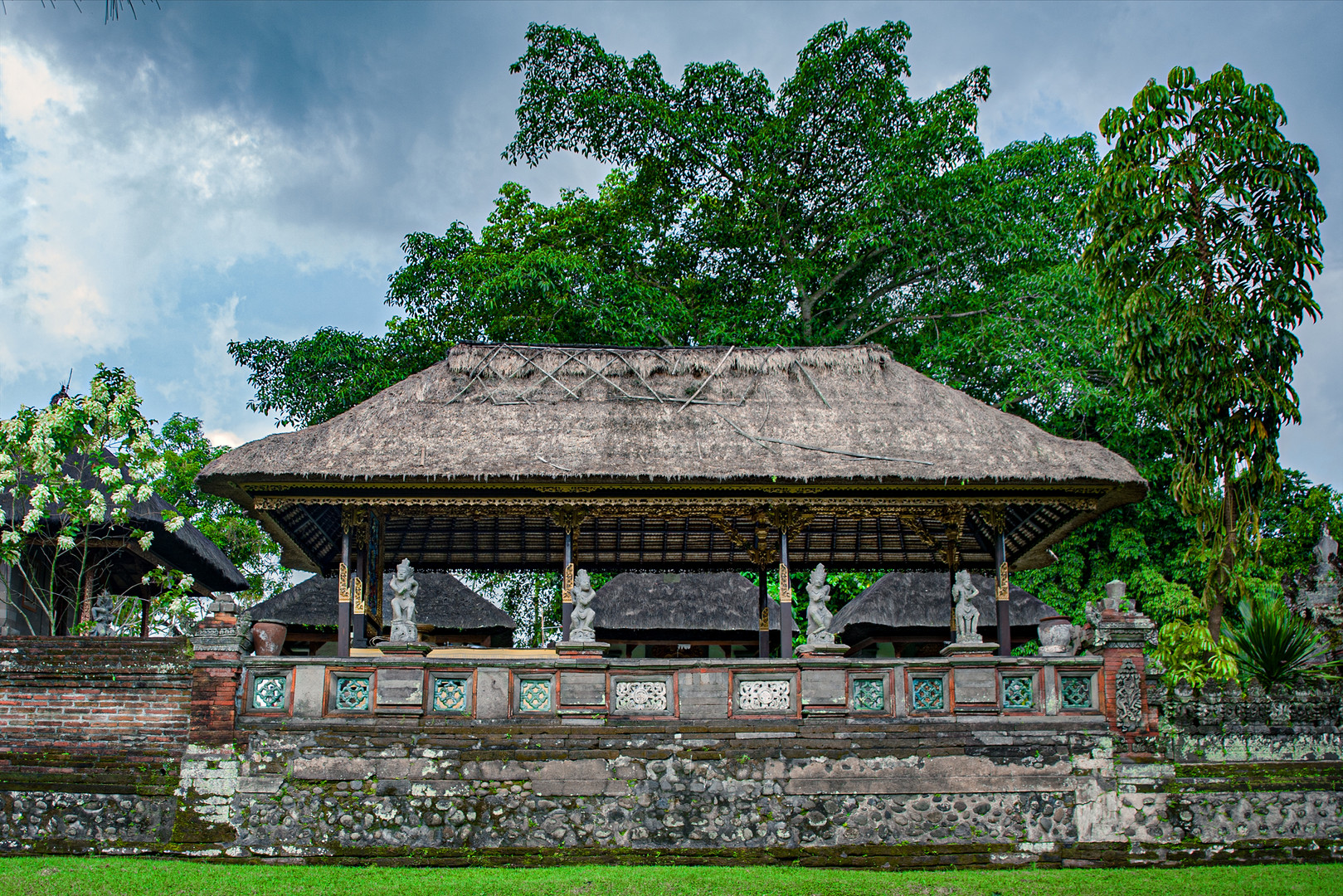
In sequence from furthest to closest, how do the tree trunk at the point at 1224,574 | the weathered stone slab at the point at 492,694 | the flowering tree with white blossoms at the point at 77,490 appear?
the flowering tree with white blossoms at the point at 77,490, the tree trunk at the point at 1224,574, the weathered stone slab at the point at 492,694

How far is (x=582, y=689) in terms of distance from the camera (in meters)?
10.6

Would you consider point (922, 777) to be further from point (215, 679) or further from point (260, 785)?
point (215, 679)

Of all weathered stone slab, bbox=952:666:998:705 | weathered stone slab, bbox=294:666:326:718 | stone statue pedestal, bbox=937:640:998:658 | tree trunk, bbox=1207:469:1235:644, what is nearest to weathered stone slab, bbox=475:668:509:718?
weathered stone slab, bbox=294:666:326:718

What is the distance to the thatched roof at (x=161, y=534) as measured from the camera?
14.9m

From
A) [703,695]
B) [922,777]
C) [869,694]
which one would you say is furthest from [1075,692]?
[703,695]

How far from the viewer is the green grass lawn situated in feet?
27.5

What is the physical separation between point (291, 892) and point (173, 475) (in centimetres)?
1809

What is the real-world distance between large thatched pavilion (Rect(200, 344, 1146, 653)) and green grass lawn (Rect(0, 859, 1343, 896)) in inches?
135

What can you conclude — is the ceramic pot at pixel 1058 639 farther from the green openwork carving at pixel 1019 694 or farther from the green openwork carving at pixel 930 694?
the green openwork carving at pixel 930 694

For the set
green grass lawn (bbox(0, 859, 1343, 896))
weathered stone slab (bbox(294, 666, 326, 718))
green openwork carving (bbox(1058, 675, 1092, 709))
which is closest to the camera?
green grass lawn (bbox(0, 859, 1343, 896))

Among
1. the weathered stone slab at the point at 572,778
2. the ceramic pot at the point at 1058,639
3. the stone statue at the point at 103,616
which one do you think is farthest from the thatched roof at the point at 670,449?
the weathered stone slab at the point at 572,778

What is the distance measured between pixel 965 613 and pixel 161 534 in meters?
12.6

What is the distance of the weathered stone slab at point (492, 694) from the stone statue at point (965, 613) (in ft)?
15.9

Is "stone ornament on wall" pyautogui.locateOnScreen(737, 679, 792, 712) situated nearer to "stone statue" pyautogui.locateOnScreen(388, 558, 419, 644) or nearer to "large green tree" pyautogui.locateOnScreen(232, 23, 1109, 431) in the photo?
"stone statue" pyautogui.locateOnScreen(388, 558, 419, 644)
